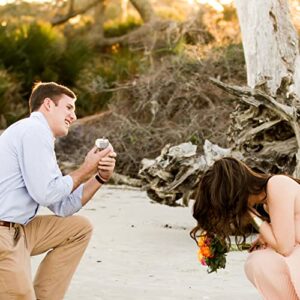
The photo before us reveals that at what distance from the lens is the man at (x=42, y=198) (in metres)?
4.48

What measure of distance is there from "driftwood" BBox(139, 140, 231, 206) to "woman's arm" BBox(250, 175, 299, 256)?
11.9 ft

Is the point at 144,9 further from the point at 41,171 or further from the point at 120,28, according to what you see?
the point at 41,171

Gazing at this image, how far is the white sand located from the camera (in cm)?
563

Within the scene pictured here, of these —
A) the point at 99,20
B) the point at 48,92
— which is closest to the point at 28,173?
the point at 48,92

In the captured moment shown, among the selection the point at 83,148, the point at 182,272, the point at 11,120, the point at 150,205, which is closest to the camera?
the point at 182,272

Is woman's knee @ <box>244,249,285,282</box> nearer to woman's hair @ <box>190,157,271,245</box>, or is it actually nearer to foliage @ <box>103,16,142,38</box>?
woman's hair @ <box>190,157,271,245</box>

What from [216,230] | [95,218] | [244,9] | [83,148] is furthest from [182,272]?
[83,148]

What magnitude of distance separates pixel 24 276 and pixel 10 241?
0.20 m

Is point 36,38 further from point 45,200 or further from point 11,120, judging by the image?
point 45,200

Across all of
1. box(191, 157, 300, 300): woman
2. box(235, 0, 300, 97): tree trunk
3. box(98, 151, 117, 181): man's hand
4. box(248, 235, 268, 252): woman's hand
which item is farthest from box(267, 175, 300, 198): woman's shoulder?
box(235, 0, 300, 97): tree trunk

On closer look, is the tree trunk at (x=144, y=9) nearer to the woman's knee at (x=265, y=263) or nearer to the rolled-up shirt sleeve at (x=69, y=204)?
the rolled-up shirt sleeve at (x=69, y=204)

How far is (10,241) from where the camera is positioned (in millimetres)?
4559

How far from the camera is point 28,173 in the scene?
14.8 ft

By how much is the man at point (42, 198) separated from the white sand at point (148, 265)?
2.12 feet
